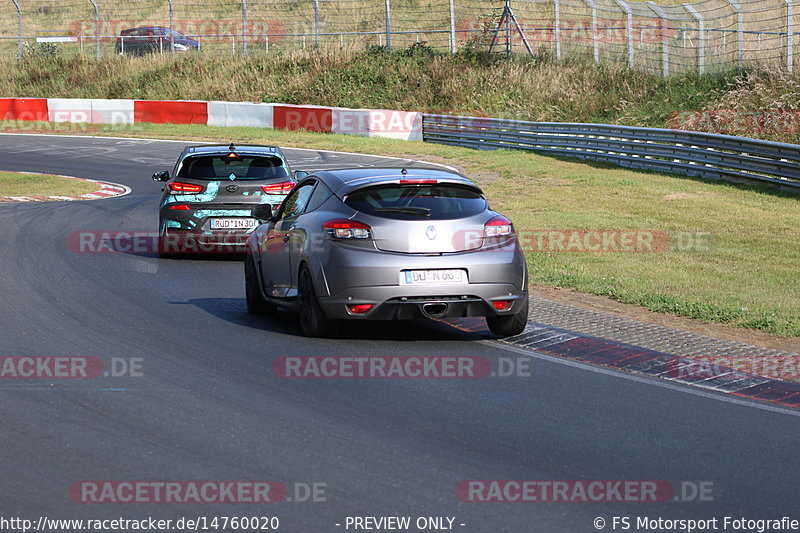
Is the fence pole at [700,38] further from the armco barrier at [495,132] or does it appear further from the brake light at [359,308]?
the brake light at [359,308]

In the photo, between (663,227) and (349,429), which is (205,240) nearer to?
(663,227)

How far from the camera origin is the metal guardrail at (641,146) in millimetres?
22844

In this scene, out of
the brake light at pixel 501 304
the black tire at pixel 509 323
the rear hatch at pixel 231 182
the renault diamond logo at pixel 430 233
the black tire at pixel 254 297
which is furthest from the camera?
the rear hatch at pixel 231 182

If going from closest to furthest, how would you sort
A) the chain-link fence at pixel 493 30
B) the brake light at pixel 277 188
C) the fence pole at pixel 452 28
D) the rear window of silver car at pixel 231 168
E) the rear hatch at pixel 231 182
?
the rear hatch at pixel 231 182
the brake light at pixel 277 188
the rear window of silver car at pixel 231 168
the chain-link fence at pixel 493 30
the fence pole at pixel 452 28

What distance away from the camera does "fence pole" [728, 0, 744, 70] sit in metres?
31.0

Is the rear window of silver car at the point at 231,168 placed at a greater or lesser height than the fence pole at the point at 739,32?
lesser

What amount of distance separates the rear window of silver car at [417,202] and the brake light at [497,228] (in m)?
0.17

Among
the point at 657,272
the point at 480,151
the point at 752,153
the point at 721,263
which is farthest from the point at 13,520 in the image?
the point at 480,151

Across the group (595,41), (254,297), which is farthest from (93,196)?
(595,41)

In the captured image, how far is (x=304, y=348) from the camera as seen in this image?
9.90 metres

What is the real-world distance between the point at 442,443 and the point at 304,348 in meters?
3.12

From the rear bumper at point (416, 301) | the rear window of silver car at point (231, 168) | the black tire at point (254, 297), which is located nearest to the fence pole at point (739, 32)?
the rear window of silver car at point (231, 168)

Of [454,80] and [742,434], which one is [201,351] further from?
[454,80]

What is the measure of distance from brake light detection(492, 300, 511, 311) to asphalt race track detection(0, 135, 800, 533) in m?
0.34
